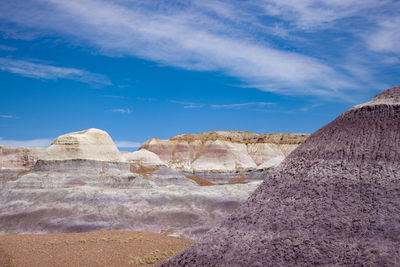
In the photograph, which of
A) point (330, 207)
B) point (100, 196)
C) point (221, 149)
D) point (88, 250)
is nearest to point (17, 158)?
point (221, 149)

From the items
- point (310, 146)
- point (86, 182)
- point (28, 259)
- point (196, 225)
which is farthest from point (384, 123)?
point (86, 182)

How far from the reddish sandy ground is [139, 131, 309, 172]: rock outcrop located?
6686 centimetres

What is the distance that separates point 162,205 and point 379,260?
22748 millimetres

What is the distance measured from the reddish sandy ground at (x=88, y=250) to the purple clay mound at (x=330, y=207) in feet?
17.4

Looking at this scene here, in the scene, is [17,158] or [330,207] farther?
[17,158]

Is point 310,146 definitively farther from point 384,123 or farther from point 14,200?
point 14,200

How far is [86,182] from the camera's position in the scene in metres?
34.7

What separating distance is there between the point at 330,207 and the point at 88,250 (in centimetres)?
1045

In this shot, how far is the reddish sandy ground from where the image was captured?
40.2ft

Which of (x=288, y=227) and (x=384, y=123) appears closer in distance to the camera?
(x=288, y=227)

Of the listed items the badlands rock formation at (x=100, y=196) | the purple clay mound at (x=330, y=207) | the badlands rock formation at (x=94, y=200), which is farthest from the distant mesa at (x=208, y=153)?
the purple clay mound at (x=330, y=207)

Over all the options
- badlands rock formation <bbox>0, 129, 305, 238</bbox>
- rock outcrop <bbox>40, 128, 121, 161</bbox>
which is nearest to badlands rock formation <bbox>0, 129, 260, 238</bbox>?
badlands rock formation <bbox>0, 129, 305, 238</bbox>

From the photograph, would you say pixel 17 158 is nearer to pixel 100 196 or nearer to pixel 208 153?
pixel 208 153

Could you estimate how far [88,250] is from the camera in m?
13.7
